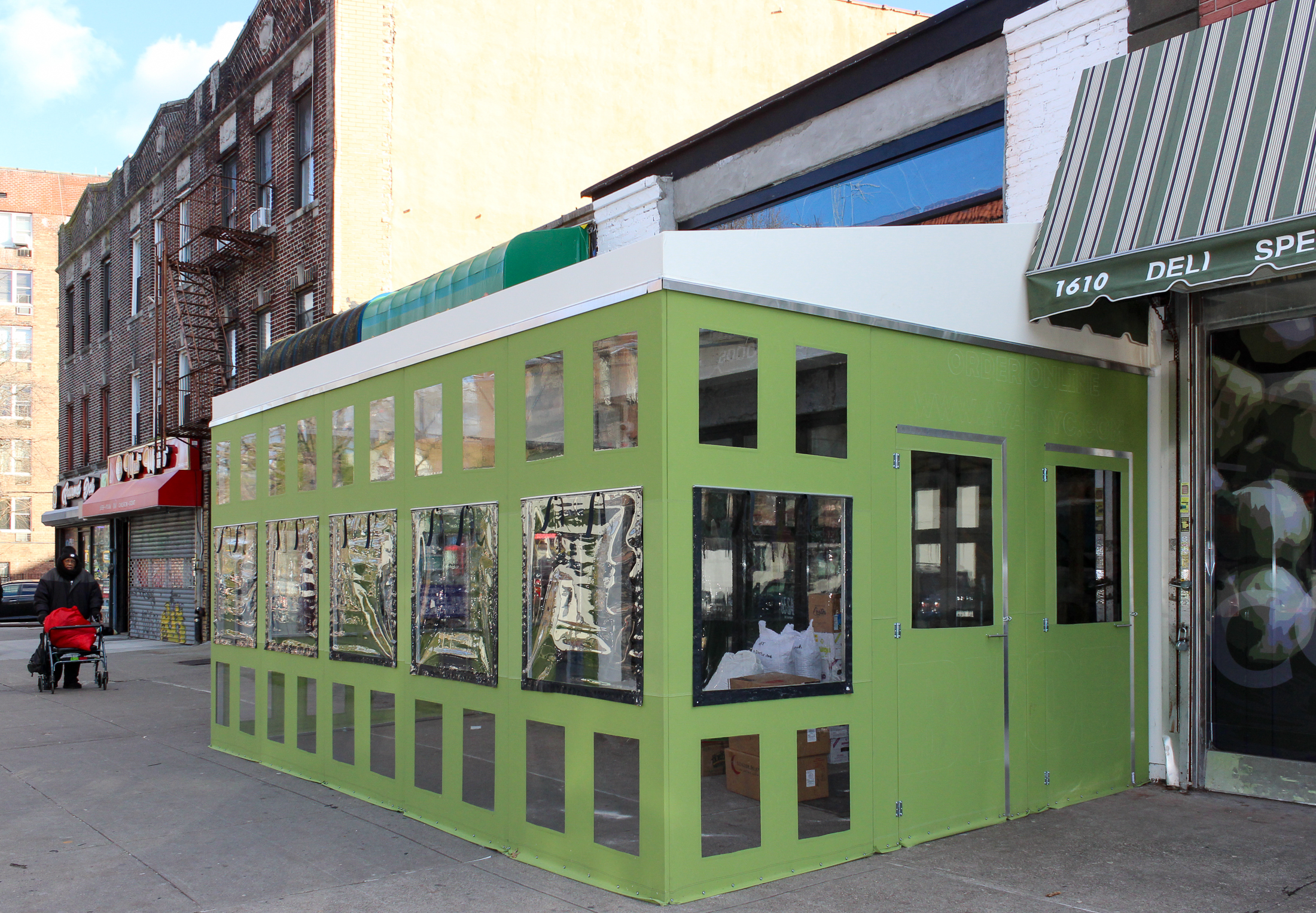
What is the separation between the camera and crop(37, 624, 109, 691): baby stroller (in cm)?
1528

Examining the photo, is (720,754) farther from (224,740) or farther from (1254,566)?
(224,740)

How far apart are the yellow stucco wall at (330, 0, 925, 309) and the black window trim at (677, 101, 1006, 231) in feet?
23.4

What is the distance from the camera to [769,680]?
5867 millimetres

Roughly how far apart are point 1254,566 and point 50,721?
1200cm

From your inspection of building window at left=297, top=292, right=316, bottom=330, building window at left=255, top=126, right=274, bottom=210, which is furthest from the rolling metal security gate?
building window at left=255, top=126, right=274, bottom=210

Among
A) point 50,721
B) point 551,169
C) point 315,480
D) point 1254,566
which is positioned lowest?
point 50,721

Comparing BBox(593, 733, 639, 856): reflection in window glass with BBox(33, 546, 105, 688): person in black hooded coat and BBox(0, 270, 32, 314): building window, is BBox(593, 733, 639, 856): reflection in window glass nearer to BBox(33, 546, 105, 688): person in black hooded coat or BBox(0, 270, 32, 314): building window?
BBox(33, 546, 105, 688): person in black hooded coat

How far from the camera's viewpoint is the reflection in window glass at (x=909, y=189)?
32.2ft

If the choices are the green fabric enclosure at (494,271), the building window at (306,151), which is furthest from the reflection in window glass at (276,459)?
the building window at (306,151)

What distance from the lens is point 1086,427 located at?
7672mm

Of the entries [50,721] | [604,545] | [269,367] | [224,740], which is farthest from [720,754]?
[50,721]

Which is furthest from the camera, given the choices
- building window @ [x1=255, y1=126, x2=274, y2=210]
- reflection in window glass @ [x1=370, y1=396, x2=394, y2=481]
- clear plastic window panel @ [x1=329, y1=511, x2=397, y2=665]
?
building window @ [x1=255, y1=126, x2=274, y2=210]

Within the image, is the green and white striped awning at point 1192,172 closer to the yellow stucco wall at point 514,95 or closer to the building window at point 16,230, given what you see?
the yellow stucco wall at point 514,95

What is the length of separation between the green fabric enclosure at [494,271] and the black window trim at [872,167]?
165 cm
